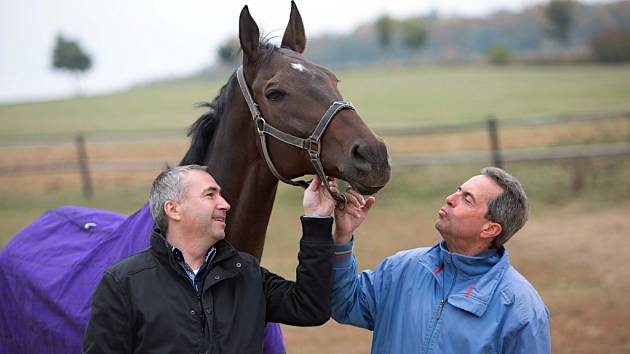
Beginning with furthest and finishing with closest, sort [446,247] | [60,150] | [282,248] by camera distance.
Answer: [60,150]
[282,248]
[446,247]

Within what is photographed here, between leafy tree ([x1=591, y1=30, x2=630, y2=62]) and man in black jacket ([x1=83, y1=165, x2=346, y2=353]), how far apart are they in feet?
129

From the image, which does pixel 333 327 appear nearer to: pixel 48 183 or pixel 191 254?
pixel 191 254

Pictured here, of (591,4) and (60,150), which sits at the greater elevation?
(591,4)

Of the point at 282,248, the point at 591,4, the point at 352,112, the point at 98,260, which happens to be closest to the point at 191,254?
the point at 352,112

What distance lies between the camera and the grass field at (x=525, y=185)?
5.35m

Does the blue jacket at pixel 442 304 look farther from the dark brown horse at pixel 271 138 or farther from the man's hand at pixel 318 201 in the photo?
the dark brown horse at pixel 271 138

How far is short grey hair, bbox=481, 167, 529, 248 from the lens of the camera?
2008 mm

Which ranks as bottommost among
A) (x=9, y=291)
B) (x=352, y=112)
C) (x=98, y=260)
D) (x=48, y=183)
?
(x=48, y=183)

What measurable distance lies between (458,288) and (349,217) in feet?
1.35

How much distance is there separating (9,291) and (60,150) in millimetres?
16650

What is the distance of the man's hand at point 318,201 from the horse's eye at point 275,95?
0.36 m

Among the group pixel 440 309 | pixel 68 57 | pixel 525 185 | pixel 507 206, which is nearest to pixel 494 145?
pixel 525 185

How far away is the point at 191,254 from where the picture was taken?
1.87m

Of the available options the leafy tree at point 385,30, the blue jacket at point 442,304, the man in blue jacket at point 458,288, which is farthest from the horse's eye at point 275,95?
the leafy tree at point 385,30
